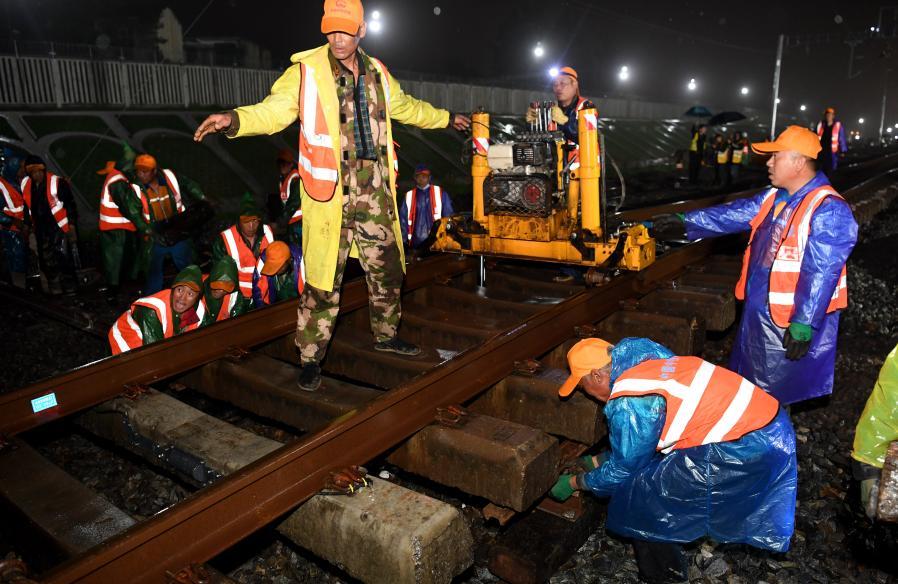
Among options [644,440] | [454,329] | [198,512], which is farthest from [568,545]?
[454,329]

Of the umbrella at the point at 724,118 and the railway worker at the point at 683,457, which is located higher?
the umbrella at the point at 724,118

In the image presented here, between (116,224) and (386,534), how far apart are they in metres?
6.70

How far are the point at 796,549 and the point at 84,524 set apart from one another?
10.8 feet

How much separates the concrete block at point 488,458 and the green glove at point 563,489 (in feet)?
0.34

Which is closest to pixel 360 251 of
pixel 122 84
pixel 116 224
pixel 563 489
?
pixel 563 489

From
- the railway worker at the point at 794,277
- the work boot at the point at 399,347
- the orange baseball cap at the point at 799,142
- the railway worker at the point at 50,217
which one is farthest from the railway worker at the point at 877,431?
the railway worker at the point at 50,217

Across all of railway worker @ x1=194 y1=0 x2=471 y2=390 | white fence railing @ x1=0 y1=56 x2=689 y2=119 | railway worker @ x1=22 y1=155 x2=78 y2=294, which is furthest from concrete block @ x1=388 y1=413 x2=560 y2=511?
white fence railing @ x1=0 y1=56 x2=689 y2=119

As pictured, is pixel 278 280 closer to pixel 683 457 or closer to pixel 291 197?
pixel 291 197

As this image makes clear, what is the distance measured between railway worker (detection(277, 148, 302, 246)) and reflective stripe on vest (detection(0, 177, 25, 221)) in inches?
134

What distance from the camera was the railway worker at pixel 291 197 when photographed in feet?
25.4

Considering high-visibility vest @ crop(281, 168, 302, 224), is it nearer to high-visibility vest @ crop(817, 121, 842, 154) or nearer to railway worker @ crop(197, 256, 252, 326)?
railway worker @ crop(197, 256, 252, 326)

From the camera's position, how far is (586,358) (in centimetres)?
289

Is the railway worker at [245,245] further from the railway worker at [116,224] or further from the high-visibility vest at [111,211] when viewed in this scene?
the high-visibility vest at [111,211]

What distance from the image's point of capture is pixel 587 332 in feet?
14.6
